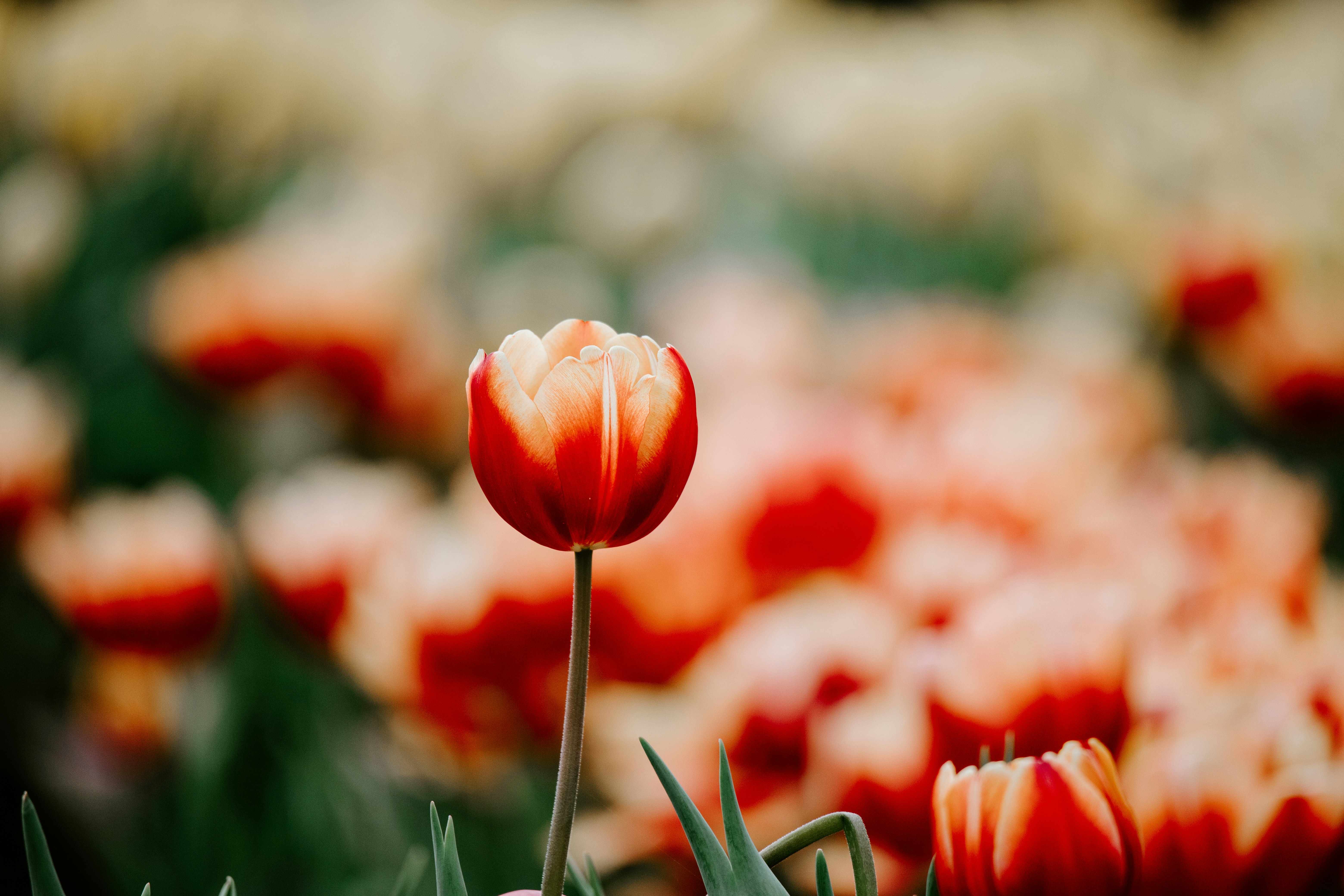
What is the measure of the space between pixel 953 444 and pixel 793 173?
112cm

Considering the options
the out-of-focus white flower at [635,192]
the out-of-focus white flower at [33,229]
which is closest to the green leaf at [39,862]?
the out-of-focus white flower at [33,229]

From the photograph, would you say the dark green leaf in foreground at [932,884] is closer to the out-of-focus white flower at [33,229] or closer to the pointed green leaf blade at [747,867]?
the pointed green leaf blade at [747,867]

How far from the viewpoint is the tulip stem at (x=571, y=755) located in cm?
16

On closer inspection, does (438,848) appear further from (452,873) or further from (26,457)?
(26,457)

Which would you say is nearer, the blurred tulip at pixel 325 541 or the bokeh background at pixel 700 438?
the bokeh background at pixel 700 438

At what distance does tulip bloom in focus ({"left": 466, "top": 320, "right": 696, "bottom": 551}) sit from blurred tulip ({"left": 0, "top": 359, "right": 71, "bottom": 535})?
1.73ft

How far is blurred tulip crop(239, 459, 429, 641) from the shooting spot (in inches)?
19.9

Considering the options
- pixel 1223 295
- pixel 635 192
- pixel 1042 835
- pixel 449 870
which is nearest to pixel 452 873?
pixel 449 870

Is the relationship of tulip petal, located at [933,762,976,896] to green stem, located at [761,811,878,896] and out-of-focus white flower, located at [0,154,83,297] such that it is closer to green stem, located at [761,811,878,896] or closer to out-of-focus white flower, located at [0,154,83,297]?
green stem, located at [761,811,878,896]

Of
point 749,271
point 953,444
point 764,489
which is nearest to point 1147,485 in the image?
point 953,444

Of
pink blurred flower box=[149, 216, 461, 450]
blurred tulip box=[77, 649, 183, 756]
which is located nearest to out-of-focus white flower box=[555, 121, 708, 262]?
pink blurred flower box=[149, 216, 461, 450]

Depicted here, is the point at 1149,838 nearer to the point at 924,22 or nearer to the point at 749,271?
the point at 749,271

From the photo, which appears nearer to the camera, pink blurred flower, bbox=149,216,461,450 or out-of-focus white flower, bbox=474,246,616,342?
pink blurred flower, bbox=149,216,461,450

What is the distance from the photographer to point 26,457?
1.94 feet
